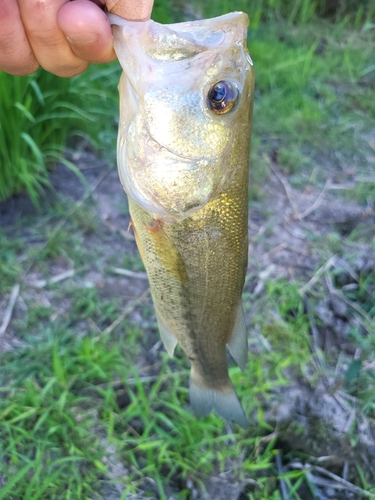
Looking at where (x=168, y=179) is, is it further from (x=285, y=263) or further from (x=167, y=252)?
(x=285, y=263)

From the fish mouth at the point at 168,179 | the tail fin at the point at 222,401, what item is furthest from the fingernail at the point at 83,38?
the tail fin at the point at 222,401

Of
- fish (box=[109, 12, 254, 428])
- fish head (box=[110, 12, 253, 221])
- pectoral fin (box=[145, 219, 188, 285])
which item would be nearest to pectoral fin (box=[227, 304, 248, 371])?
fish (box=[109, 12, 254, 428])

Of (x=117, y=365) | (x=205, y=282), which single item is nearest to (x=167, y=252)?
(x=205, y=282)

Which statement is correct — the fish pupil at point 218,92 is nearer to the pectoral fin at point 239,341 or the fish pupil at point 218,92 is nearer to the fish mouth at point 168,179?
the fish mouth at point 168,179

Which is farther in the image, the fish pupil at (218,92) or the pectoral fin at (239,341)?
the pectoral fin at (239,341)

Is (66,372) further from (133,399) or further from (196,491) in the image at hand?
(196,491)

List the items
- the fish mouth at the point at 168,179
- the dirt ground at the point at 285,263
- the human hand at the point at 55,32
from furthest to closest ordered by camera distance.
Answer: the dirt ground at the point at 285,263 < the fish mouth at the point at 168,179 < the human hand at the point at 55,32

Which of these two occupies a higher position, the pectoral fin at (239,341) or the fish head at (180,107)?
the fish head at (180,107)
